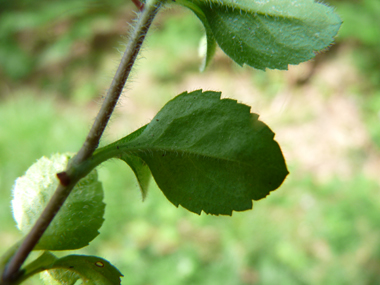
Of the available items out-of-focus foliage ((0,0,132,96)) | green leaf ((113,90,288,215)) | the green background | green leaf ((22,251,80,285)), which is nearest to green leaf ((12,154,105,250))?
green leaf ((22,251,80,285))

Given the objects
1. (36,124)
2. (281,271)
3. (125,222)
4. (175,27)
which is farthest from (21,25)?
(281,271)

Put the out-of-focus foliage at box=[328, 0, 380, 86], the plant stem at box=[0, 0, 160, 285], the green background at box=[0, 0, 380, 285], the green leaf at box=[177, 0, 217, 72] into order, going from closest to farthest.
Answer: the plant stem at box=[0, 0, 160, 285]
the green leaf at box=[177, 0, 217, 72]
the green background at box=[0, 0, 380, 285]
the out-of-focus foliage at box=[328, 0, 380, 86]

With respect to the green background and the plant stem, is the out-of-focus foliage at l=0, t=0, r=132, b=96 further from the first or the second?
the plant stem

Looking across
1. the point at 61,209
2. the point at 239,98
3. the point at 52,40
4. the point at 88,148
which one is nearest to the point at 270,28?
the point at 88,148

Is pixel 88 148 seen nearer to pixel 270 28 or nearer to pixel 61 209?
pixel 61 209

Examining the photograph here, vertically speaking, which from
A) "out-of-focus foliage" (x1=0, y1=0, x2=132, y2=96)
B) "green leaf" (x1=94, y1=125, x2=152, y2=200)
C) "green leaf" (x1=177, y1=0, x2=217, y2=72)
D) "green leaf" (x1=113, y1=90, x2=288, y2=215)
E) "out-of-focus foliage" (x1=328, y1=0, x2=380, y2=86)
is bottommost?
"out-of-focus foliage" (x1=0, y1=0, x2=132, y2=96)
